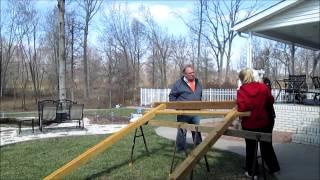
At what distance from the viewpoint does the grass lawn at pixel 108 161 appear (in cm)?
709

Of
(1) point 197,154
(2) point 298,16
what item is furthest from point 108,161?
(2) point 298,16

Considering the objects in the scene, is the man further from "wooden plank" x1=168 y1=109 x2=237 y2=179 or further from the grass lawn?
"wooden plank" x1=168 y1=109 x2=237 y2=179

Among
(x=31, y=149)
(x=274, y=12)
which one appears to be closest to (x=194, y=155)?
(x=31, y=149)

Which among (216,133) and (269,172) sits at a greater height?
(216,133)

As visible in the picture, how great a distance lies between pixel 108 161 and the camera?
812 centimetres

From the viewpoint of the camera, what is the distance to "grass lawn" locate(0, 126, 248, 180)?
7090 millimetres

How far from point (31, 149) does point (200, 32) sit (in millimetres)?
38439

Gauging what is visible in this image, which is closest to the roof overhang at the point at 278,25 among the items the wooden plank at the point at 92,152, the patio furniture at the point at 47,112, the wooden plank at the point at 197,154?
the patio furniture at the point at 47,112

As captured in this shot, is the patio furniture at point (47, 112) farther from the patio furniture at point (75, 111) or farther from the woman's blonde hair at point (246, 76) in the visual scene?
the woman's blonde hair at point (246, 76)

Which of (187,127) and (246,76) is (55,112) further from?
(246,76)

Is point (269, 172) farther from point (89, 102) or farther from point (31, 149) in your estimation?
point (89, 102)

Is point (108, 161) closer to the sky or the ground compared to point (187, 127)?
closer to the ground

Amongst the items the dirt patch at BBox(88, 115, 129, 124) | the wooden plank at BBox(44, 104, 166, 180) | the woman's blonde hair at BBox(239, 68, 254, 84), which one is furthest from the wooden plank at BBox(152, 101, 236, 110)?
the dirt patch at BBox(88, 115, 129, 124)

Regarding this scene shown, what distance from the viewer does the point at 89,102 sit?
114ft
